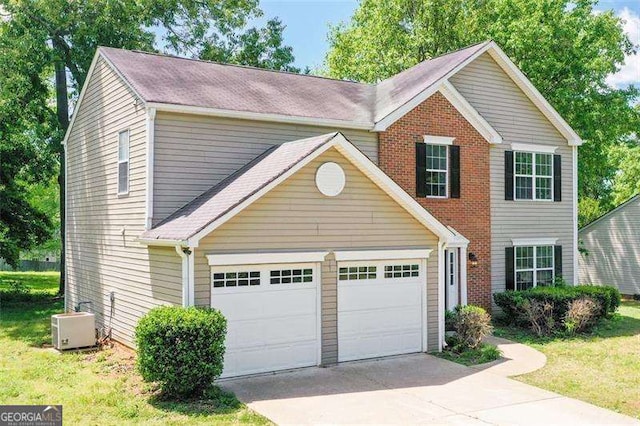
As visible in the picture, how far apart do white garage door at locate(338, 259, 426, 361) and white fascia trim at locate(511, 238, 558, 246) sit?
6512mm

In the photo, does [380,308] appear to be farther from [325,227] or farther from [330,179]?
[330,179]

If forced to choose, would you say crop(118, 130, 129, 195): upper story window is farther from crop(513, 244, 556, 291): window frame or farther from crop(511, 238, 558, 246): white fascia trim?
crop(513, 244, 556, 291): window frame

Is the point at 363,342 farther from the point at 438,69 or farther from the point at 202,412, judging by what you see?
the point at 438,69

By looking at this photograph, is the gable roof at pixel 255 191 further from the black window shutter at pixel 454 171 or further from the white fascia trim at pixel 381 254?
the black window shutter at pixel 454 171

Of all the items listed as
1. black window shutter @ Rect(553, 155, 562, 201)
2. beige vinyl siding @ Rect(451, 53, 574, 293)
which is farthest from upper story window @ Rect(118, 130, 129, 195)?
black window shutter @ Rect(553, 155, 562, 201)

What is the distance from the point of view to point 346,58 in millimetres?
37562

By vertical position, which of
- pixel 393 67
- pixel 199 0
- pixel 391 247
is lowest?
pixel 391 247

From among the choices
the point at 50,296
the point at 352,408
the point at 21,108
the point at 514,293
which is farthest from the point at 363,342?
the point at 21,108

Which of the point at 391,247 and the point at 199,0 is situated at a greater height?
the point at 199,0

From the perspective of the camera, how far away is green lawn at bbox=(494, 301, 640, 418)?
10727 mm

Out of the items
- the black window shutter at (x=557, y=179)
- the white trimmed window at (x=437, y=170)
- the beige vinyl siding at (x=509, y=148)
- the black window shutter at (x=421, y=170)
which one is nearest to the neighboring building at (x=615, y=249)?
the beige vinyl siding at (x=509, y=148)

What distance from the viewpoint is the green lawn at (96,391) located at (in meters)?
9.14

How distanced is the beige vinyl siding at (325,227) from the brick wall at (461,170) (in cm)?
356

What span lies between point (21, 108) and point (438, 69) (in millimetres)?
17888
